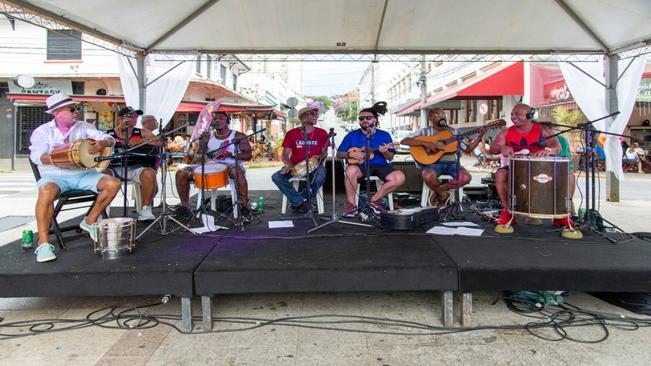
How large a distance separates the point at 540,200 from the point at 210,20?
15.5 feet

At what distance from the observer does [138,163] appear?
5.04 metres

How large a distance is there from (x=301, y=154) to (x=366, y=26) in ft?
7.80

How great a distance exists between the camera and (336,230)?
12.8 feet

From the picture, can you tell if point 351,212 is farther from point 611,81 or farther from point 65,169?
point 611,81

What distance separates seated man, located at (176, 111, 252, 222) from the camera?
467 centimetres

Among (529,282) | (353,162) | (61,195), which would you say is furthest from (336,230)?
(61,195)

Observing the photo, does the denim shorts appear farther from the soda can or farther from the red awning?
the red awning

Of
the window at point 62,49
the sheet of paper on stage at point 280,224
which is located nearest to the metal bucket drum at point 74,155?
the sheet of paper on stage at point 280,224

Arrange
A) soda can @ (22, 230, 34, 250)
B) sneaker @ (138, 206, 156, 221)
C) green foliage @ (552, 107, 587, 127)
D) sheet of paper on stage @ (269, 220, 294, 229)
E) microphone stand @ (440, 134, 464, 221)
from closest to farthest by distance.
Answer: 1. soda can @ (22, 230, 34, 250)
2. sheet of paper on stage @ (269, 220, 294, 229)
3. sneaker @ (138, 206, 156, 221)
4. microphone stand @ (440, 134, 464, 221)
5. green foliage @ (552, 107, 587, 127)

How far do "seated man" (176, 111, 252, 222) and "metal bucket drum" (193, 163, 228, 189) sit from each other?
173 mm

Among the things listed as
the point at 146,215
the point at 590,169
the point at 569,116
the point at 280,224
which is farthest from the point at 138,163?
the point at 569,116

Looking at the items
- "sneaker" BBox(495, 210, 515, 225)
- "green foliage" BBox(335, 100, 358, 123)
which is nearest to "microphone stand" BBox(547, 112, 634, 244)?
"sneaker" BBox(495, 210, 515, 225)

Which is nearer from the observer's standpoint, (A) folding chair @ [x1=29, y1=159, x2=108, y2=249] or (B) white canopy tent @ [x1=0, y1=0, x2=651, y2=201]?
(A) folding chair @ [x1=29, y1=159, x2=108, y2=249]

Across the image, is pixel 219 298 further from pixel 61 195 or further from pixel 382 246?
pixel 61 195
